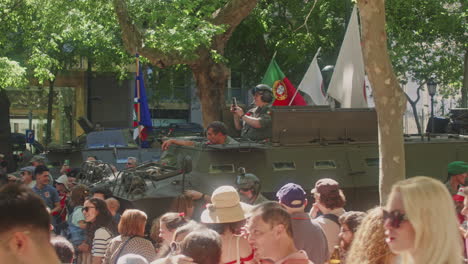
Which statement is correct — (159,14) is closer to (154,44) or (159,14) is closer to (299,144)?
(154,44)

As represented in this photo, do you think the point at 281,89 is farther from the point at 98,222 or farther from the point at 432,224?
the point at 432,224

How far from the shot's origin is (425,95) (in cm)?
4653

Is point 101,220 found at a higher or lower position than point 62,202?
higher

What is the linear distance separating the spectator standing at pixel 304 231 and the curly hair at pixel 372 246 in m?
1.98

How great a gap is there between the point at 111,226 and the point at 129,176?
293 centimetres

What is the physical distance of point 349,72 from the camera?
44.4 ft

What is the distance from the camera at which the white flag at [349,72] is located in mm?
13406

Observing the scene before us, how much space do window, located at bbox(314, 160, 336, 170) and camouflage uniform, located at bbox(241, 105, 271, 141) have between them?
2.82ft

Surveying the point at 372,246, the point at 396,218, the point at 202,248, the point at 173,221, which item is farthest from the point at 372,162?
the point at 396,218

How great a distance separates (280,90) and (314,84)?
2.29 ft

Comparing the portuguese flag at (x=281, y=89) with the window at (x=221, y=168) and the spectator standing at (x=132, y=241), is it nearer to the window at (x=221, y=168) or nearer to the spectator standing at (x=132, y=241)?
the window at (x=221, y=168)

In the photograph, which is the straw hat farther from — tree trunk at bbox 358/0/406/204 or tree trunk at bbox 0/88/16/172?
tree trunk at bbox 0/88/16/172

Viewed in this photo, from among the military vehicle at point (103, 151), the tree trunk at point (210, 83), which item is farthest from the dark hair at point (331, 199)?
the tree trunk at point (210, 83)

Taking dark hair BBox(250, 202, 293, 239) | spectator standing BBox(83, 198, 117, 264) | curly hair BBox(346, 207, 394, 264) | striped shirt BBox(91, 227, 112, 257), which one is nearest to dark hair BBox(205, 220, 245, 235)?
dark hair BBox(250, 202, 293, 239)
